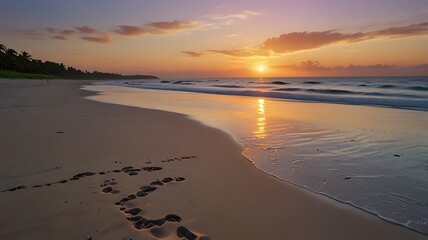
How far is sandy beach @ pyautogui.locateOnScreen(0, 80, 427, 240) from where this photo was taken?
316 cm

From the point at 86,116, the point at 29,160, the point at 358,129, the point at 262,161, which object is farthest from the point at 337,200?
the point at 86,116

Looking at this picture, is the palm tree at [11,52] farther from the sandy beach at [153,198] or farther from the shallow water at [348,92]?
the sandy beach at [153,198]

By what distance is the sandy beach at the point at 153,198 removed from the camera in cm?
316

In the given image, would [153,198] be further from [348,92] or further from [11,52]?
[11,52]

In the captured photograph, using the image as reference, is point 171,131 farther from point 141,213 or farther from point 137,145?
point 141,213

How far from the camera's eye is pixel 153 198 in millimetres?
3902

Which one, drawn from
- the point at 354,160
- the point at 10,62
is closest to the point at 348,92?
the point at 354,160

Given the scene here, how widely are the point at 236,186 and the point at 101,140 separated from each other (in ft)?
13.5

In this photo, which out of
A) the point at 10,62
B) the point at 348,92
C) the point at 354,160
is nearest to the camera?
the point at 354,160

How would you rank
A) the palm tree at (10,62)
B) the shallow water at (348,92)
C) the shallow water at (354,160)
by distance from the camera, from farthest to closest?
1. the palm tree at (10,62)
2. the shallow water at (348,92)
3. the shallow water at (354,160)

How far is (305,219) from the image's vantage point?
352 cm

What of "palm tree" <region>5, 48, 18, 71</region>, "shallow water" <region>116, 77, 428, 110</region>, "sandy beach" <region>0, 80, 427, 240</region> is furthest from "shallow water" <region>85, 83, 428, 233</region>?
"palm tree" <region>5, 48, 18, 71</region>

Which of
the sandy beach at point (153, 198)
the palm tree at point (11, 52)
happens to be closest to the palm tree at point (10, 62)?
the palm tree at point (11, 52)

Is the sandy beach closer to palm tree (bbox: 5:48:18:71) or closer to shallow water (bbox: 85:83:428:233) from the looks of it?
shallow water (bbox: 85:83:428:233)
